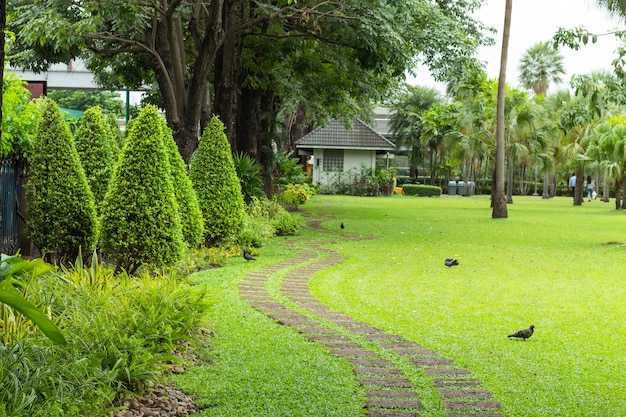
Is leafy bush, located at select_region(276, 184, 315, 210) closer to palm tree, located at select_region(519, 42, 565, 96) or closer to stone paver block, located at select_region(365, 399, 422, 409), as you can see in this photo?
stone paver block, located at select_region(365, 399, 422, 409)

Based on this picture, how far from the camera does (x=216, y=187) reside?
47.1 ft

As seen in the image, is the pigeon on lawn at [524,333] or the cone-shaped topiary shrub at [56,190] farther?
the cone-shaped topiary shrub at [56,190]

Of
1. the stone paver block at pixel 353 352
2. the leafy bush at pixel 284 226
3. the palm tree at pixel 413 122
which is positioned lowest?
the stone paver block at pixel 353 352

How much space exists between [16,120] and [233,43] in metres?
8.34

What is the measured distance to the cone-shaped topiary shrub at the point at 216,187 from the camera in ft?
46.3

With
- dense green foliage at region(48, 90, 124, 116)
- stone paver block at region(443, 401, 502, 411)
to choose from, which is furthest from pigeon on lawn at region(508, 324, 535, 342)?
dense green foliage at region(48, 90, 124, 116)

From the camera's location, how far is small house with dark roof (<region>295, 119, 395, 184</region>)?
4847 cm

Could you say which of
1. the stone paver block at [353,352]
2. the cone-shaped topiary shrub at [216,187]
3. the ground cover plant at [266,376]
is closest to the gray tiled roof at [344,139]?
the cone-shaped topiary shrub at [216,187]

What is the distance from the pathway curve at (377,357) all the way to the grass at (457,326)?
0.13m

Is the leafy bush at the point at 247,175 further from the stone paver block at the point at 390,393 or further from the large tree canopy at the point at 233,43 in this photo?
the stone paver block at the point at 390,393

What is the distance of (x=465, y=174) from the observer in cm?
5647

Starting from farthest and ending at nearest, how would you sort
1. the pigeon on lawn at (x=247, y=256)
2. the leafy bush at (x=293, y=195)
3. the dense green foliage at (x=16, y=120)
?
the leafy bush at (x=293, y=195), the pigeon on lawn at (x=247, y=256), the dense green foliage at (x=16, y=120)

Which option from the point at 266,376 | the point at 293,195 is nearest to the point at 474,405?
the point at 266,376

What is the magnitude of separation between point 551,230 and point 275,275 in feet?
40.5
